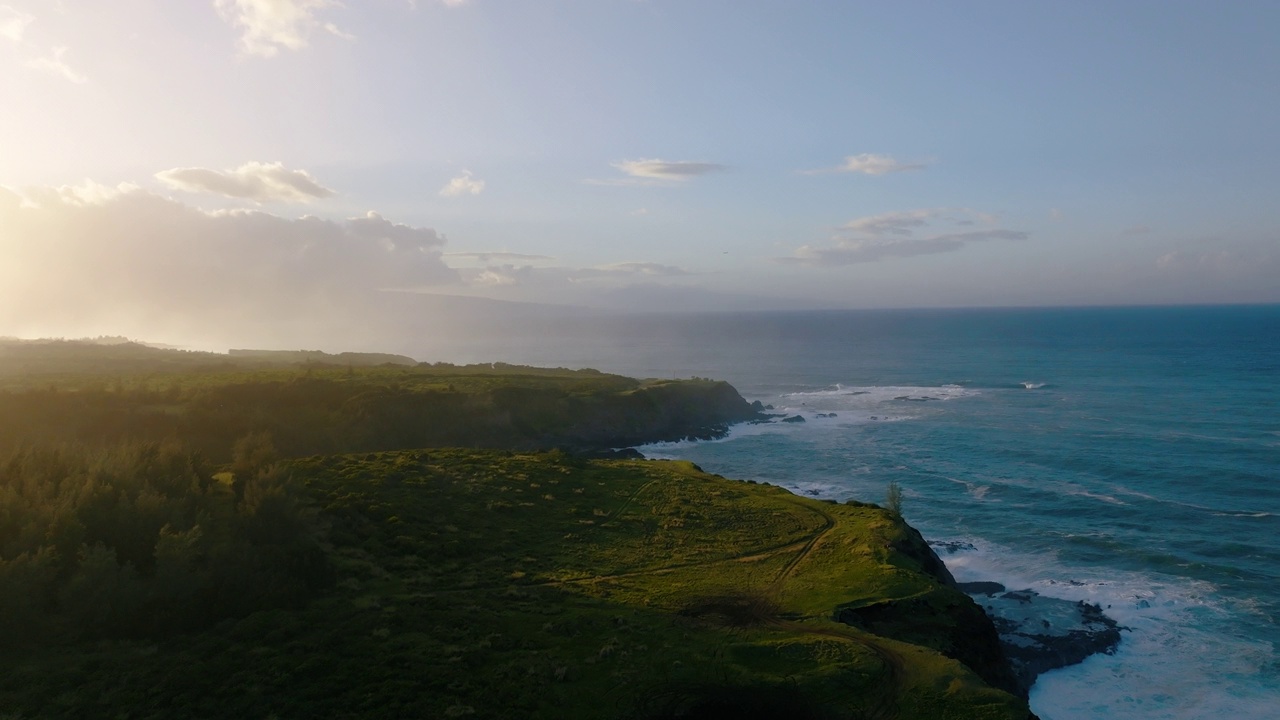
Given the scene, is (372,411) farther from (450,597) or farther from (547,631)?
(547,631)

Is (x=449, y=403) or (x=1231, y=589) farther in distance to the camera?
(x=449, y=403)

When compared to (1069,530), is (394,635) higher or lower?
higher

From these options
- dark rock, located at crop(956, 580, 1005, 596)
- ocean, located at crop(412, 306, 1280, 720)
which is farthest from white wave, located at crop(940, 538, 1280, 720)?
dark rock, located at crop(956, 580, 1005, 596)

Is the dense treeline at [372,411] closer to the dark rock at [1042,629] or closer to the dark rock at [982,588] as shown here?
the dark rock at [982,588]

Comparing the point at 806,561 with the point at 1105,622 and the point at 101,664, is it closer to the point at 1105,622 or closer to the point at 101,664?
the point at 1105,622

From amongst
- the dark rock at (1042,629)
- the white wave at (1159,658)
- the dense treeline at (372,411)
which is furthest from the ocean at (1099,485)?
the dense treeline at (372,411)

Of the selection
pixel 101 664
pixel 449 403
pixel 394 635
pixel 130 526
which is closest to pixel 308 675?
pixel 394 635

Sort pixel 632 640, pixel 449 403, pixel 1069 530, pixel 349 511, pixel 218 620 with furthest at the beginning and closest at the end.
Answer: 1. pixel 449 403
2. pixel 1069 530
3. pixel 349 511
4. pixel 632 640
5. pixel 218 620

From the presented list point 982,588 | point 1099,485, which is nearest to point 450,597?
point 982,588
